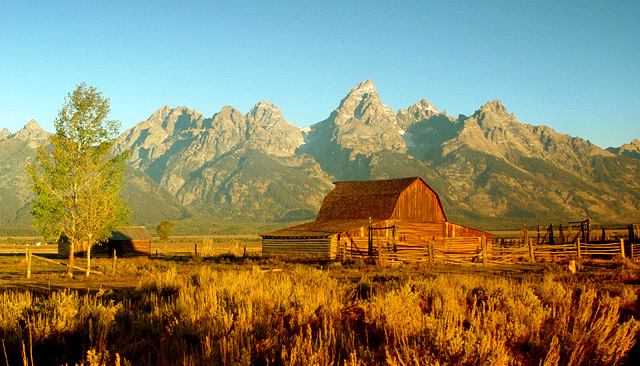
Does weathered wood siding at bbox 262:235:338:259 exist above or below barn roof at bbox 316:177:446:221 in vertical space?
below

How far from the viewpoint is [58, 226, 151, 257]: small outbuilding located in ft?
183

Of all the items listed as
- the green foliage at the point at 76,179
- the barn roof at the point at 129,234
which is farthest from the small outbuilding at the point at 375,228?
the barn roof at the point at 129,234

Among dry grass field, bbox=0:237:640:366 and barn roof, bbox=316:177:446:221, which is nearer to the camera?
dry grass field, bbox=0:237:640:366

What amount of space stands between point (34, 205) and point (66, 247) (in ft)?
108

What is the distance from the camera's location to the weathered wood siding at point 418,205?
4525 centimetres

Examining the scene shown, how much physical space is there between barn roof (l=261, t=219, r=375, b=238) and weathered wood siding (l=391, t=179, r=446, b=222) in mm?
3964

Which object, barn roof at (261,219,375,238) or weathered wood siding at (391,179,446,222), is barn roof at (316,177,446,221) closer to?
weathered wood siding at (391,179,446,222)

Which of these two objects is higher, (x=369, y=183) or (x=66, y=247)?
(x=369, y=183)

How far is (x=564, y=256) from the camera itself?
3556 centimetres

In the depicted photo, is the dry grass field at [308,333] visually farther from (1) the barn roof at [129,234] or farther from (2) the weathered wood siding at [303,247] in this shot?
(1) the barn roof at [129,234]

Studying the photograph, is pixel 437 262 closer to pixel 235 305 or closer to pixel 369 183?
pixel 369 183

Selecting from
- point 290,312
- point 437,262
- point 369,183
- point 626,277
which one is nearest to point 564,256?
point 437,262

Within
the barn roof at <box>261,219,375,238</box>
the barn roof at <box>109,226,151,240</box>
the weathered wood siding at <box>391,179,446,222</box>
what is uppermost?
the weathered wood siding at <box>391,179,446,222</box>

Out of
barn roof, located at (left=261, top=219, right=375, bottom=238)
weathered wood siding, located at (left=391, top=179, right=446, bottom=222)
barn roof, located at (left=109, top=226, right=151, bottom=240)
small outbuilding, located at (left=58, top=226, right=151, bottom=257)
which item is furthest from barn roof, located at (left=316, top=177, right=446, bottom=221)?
barn roof, located at (left=109, top=226, right=151, bottom=240)
